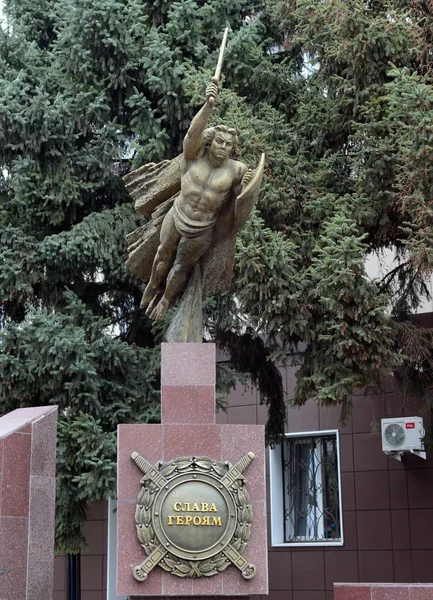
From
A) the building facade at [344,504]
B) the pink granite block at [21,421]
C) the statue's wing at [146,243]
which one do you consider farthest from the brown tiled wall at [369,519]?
the pink granite block at [21,421]

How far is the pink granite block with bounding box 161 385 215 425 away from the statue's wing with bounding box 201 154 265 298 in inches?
39.9

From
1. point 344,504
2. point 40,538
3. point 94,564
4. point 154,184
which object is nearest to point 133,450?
point 40,538

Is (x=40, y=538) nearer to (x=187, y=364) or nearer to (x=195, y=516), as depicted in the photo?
(x=195, y=516)

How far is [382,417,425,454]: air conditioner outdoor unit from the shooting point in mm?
12164

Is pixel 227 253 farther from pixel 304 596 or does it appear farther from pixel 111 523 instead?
pixel 111 523

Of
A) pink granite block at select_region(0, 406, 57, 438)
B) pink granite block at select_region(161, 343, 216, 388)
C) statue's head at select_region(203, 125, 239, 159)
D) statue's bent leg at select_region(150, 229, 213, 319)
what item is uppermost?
statue's head at select_region(203, 125, 239, 159)

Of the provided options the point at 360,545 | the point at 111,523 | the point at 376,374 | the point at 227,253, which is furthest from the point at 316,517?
the point at 227,253

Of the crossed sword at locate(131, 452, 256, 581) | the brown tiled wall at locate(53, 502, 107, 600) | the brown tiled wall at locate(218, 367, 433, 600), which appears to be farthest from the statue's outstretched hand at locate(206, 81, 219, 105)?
the brown tiled wall at locate(53, 502, 107, 600)

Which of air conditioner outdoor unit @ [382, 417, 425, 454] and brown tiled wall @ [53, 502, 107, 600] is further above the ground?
air conditioner outdoor unit @ [382, 417, 425, 454]

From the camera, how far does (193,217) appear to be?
24.8 feet

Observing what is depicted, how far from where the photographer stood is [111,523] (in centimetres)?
1496

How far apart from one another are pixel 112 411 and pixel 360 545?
4.32 metres

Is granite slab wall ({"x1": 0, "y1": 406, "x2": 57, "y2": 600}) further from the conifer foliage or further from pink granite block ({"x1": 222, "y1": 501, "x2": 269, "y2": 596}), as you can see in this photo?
the conifer foliage

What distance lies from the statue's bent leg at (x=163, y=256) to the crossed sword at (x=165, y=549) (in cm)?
162
